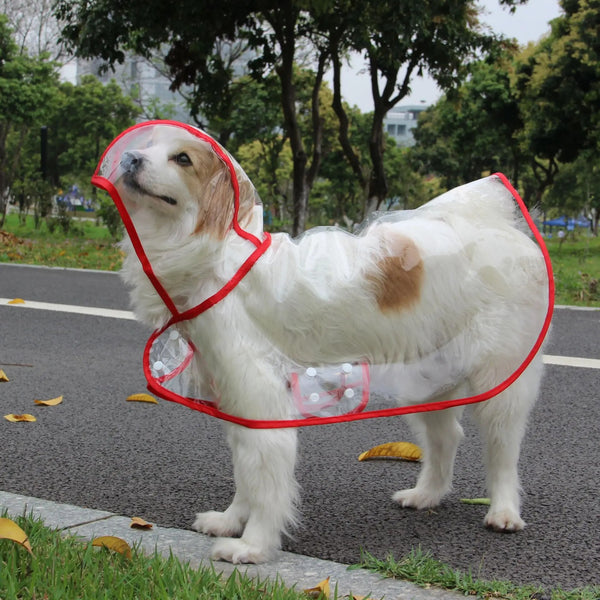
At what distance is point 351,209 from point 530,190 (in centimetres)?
1224

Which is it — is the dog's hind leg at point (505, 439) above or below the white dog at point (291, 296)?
Result: below

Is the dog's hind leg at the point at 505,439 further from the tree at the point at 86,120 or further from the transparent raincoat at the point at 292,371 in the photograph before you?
the tree at the point at 86,120

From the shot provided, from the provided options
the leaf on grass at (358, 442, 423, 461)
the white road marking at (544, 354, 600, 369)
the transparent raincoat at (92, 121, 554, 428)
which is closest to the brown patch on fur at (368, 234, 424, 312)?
the transparent raincoat at (92, 121, 554, 428)

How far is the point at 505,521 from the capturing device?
2871 mm

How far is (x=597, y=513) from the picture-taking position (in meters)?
3.07

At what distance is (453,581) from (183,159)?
144 centimetres

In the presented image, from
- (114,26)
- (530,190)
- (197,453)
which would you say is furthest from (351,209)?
(197,453)

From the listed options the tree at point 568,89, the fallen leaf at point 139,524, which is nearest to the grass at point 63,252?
the fallen leaf at point 139,524

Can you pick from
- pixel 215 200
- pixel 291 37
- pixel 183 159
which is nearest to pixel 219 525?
pixel 215 200

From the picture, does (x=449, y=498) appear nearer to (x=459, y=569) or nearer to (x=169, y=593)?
(x=459, y=569)

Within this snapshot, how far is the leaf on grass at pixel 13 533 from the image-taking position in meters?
2.38

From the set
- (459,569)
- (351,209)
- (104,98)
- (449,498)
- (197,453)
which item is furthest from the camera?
(351,209)

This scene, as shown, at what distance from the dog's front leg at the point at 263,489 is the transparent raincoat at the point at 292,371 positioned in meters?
0.05

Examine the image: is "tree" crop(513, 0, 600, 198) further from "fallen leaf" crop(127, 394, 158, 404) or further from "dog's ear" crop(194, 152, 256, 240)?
"dog's ear" crop(194, 152, 256, 240)
